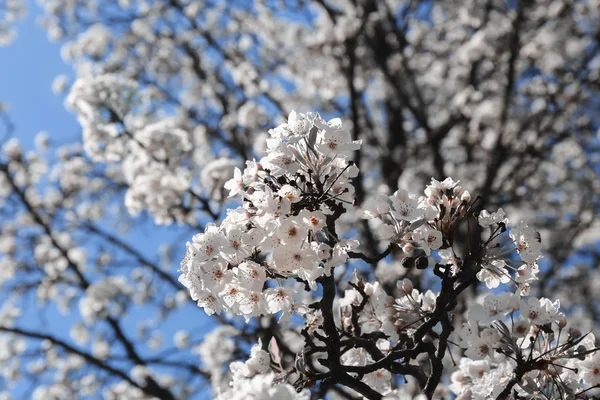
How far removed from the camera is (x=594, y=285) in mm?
10797

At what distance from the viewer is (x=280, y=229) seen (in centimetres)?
188

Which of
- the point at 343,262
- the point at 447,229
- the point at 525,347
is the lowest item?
the point at 525,347

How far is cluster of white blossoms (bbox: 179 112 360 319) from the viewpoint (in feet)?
6.20

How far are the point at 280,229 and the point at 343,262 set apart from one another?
11.0 inches

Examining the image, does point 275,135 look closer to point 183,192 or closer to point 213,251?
point 213,251

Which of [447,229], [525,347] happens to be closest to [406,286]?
[447,229]

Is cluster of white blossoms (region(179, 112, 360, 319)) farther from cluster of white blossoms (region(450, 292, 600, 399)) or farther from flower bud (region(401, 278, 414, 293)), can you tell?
cluster of white blossoms (region(450, 292, 600, 399))

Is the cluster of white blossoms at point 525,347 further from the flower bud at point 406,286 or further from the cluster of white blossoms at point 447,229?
the flower bud at point 406,286

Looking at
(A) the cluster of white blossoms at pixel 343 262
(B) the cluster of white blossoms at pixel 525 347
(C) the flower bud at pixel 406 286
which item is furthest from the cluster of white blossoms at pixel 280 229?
(B) the cluster of white blossoms at pixel 525 347

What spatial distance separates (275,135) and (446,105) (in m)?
8.97

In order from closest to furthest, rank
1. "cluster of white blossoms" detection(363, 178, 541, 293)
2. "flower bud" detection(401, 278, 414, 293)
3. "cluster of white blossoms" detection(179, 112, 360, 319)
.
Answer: "cluster of white blossoms" detection(179, 112, 360, 319)
"cluster of white blossoms" detection(363, 178, 541, 293)
"flower bud" detection(401, 278, 414, 293)

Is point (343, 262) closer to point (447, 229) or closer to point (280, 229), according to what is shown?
point (280, 229)

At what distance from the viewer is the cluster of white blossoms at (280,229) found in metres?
1.89

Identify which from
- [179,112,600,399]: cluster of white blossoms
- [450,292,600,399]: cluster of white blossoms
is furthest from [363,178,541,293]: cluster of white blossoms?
[450,292,600,399]: cluster of white blossoms
